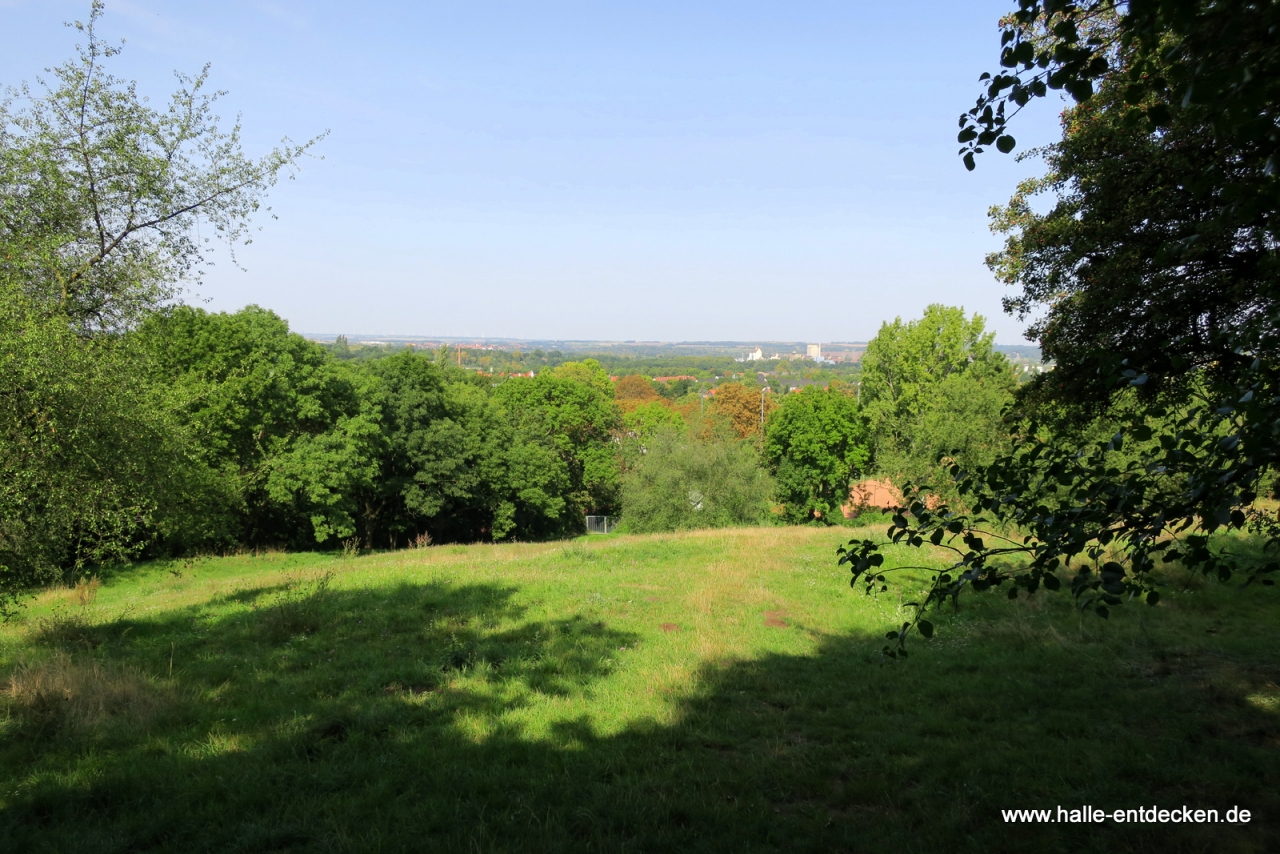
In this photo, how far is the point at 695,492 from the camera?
4078 cm

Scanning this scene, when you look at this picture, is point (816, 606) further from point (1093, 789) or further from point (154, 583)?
point (154, 583)

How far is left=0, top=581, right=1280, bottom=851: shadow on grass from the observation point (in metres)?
4.85

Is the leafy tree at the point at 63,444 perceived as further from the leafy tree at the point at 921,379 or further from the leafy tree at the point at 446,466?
the leafy tree at the point at 921,379

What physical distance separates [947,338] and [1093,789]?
40.4 metres

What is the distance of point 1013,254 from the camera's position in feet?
34.3

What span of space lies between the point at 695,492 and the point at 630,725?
34.0 m

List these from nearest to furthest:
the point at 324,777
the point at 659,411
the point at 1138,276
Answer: the point at 324,777 < the point at 1138,276 < the point at 659,411

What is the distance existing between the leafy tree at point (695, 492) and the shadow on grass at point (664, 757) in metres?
31.0

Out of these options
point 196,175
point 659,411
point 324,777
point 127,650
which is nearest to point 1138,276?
point 324,777

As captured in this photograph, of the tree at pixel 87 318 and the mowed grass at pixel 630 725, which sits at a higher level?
the tree at pixel 87 318

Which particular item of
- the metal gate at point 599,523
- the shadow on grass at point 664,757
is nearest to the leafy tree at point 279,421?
the shadow on grass at point 664,757

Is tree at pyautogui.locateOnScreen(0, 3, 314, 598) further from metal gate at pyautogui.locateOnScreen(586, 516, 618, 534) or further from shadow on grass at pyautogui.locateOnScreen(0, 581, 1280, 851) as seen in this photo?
metal gate at pyautogui.locateOnScreen(586, 516, 618, 534)

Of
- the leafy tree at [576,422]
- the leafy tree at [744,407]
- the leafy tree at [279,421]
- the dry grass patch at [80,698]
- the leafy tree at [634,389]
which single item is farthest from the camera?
the leafy tree at [634,389]

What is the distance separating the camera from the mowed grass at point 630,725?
4.95 metres
